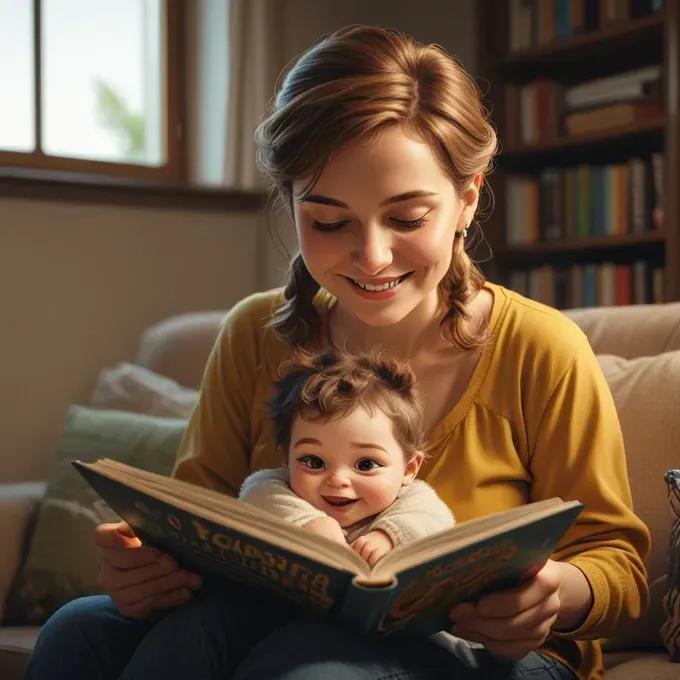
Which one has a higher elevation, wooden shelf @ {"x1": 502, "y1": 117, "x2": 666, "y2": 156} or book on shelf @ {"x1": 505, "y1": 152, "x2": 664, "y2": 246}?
wooden shelf @ {"x1": 502, "y1": 117, "x2": 666, "y2": 156}

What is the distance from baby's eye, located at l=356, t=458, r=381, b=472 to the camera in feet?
4.20

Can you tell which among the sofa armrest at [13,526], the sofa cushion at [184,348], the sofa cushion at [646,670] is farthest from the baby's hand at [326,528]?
the sofa cushion at [184,348]

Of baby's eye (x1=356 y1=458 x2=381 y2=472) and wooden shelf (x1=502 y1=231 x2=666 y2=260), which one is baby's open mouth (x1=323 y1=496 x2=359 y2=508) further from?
wooden shelf (x1=502 y1=231 x2=666 y2=260)

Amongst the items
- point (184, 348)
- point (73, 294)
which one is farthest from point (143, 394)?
point (73, 294)

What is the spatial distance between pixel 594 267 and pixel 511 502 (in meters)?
2.26

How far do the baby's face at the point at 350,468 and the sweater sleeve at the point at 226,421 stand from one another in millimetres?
266

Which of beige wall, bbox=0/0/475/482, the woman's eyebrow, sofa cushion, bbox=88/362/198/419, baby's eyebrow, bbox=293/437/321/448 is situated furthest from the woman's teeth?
beige wall, bbox=0/0/475/482

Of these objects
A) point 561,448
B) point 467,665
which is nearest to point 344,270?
point 561,448

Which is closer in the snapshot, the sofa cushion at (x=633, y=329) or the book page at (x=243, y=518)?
the book page at (x=243, y=518)

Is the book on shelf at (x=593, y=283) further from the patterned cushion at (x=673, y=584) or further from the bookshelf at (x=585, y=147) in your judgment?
the patterned cushion at (x=673, y=584)

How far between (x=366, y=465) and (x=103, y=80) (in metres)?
2.47

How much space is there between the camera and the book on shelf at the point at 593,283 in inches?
132

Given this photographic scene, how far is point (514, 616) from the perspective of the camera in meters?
1.09

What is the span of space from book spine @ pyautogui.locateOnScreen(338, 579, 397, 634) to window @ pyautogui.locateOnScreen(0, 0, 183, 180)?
2.43 meters
